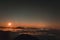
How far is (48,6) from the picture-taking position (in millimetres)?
1947

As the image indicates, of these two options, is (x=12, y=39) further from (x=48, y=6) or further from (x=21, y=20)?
(x=48, y=6)

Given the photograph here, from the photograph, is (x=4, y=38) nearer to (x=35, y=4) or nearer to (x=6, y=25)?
(x=6, y=25)

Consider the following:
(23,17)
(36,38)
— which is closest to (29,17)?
(23,17)

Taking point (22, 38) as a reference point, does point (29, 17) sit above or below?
above

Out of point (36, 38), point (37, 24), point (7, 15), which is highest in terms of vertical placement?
point (7, 15)

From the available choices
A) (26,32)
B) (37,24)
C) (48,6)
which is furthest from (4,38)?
(48,6)

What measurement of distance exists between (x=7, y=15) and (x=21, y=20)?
14 centimetres

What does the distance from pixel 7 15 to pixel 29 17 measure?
211 mm

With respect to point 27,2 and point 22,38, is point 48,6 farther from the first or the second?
point 22,38

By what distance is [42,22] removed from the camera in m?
1.92

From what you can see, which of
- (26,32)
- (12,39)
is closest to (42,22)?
(26,32)

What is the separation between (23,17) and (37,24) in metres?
0.15

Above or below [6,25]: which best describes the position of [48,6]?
above

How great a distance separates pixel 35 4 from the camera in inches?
76.9
